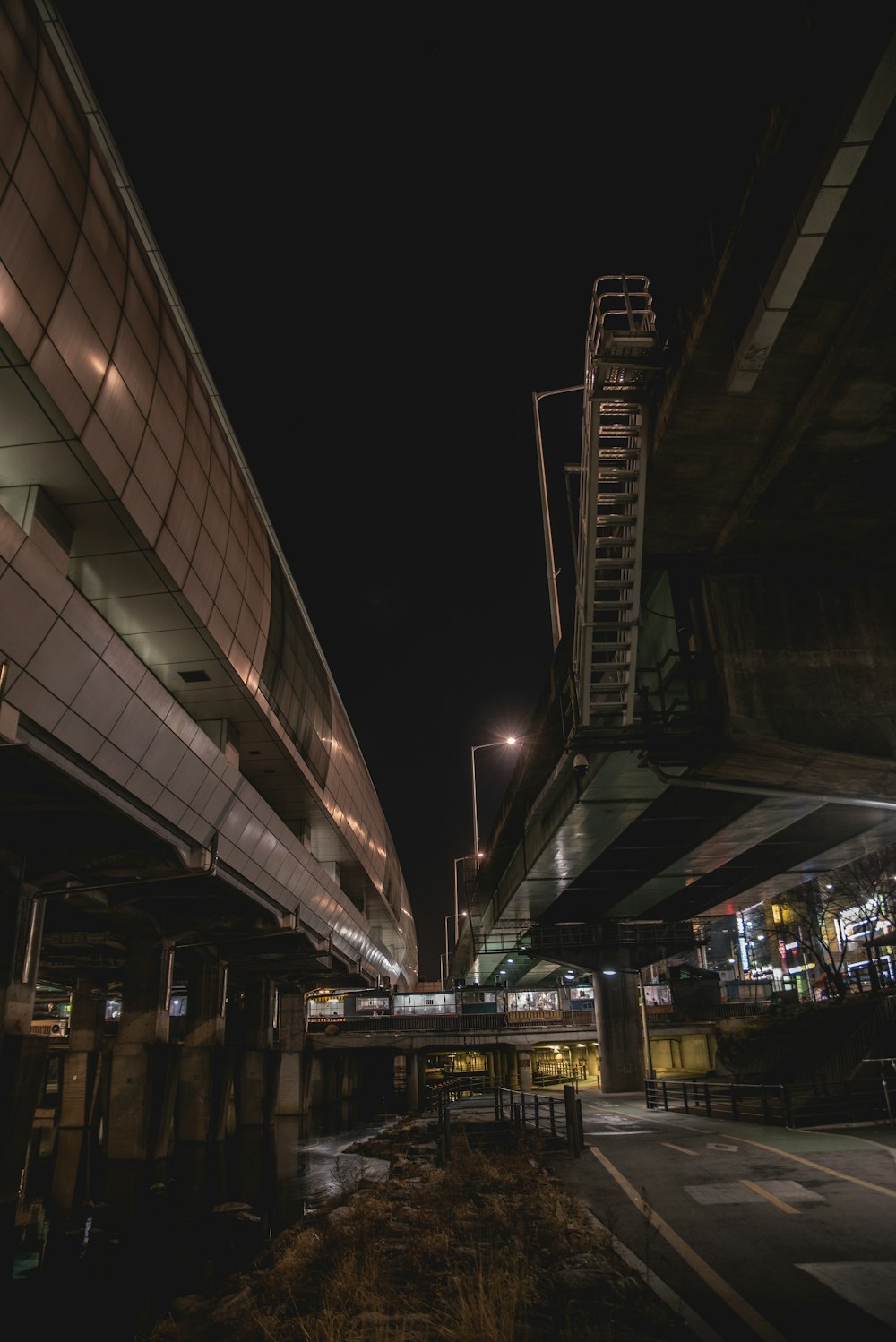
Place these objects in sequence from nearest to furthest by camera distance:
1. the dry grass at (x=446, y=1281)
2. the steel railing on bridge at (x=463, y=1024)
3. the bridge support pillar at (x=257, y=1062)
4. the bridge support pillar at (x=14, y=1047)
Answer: the dry grass at (x=446, y=1281), the bridge support pillar at (x=14, y=1047), the bridge support pillar at (x=257, y=1062), the steel railing on bridge at (x=463, y=1024)

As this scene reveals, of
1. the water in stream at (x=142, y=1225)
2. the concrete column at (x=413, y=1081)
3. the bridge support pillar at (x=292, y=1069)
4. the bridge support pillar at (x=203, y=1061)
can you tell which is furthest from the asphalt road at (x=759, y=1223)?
the concrete column at (x=413, y=1081)

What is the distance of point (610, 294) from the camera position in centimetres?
1124

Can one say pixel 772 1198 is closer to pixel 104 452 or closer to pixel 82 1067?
pixel 104 452

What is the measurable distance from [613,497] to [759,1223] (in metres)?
9.54

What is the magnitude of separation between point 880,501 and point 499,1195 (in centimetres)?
1191

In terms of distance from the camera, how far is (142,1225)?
1847cm

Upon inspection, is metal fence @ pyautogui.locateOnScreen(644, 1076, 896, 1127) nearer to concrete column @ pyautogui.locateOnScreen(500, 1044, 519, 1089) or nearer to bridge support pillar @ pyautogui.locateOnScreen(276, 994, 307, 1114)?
bridge support pillar @ pyautogui.locateOnScreen(276, 994, 307, 1114)

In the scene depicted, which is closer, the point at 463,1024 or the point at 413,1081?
the point at 413,1081

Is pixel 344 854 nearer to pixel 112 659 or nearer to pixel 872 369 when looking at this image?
pixel 112 659

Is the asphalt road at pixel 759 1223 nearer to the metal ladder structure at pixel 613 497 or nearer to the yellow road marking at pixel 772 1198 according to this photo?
the yellow road marking at pixel 772 1198

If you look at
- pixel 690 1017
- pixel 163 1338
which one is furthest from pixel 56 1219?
pixel 690 1017

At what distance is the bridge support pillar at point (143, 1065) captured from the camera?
2841 centimetres

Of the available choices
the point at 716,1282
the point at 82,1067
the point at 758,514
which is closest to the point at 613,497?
the point at 758,514

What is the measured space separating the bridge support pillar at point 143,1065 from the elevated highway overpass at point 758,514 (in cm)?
1850
